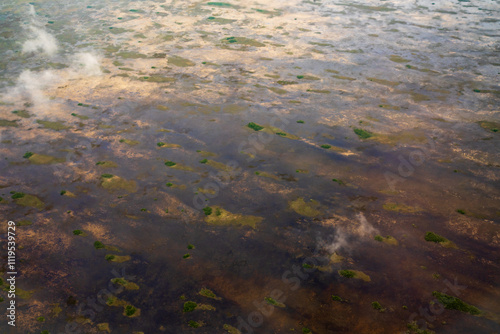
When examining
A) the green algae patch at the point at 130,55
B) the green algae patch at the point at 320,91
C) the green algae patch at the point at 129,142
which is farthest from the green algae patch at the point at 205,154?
the green algae patch at the point at 130,55

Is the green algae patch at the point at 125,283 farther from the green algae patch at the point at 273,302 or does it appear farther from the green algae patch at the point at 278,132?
the green algae patch at the point at 278,132

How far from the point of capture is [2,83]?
83.9 ft

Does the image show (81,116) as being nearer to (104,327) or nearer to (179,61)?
(179,61)

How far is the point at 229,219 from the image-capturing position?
596 inches

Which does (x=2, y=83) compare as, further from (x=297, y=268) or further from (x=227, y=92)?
(x=297, y=268)

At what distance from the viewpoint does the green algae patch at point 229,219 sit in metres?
14.9

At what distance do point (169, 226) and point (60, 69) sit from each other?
67.1ft

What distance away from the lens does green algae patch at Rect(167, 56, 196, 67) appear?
95.0 ft

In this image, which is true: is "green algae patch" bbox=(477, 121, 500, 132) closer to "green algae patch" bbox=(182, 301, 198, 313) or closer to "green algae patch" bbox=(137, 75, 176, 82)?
"green algae patch" bbox=(182, 301, 198, 313)

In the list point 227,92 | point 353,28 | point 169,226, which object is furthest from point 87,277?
point 353,28

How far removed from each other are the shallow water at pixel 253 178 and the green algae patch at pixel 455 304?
0.63 ft

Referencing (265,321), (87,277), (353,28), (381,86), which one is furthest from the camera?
(353,28)

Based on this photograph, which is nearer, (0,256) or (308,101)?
(0,256)

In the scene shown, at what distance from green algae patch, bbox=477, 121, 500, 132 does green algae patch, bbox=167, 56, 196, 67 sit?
21.1 metres
